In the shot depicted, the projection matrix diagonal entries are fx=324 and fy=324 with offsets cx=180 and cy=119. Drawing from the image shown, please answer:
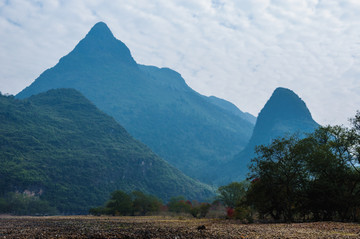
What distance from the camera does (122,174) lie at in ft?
557

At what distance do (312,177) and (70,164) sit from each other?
409 ft

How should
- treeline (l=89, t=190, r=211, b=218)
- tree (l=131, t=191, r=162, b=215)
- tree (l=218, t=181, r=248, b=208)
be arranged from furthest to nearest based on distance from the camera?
tree (l=131, t=191, r=162, b=215), treeline (l=89, t=190, r=211, b=218), tree (l=218, t=181, r=248, b=208)

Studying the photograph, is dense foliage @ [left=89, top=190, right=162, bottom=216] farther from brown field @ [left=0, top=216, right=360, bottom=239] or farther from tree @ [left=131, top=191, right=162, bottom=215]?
brown field @ [left=0, top=216, right=360, bottom=239]

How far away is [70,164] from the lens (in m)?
144

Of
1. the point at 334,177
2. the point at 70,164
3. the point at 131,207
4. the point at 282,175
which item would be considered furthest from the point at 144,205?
the point at 70,164

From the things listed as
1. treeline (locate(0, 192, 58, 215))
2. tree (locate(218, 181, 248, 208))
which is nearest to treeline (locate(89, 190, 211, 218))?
tree (locate(218, 181, 248, 208))

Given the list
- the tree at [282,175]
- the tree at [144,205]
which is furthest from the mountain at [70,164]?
the tree at [282,175]

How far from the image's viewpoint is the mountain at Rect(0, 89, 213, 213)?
120500 millimetres

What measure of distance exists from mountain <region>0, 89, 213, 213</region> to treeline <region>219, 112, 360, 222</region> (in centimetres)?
9346

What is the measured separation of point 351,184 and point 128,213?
5713cm

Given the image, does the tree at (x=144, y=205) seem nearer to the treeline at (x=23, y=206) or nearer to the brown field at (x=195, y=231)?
the treeline at (x=23, y=206)

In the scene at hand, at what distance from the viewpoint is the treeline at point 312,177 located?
34.2m

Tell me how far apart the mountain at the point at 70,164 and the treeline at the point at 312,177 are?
93.5m

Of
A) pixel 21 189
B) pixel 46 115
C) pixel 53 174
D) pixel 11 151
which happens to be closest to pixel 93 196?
pixel 53 174
